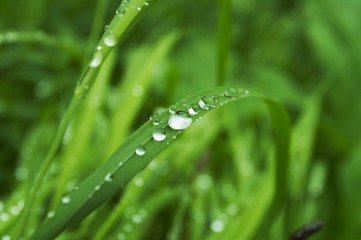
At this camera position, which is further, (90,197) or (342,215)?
(342,215)

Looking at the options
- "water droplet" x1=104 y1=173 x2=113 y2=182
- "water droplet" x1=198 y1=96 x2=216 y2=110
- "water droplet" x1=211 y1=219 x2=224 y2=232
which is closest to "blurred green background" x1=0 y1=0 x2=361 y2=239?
"water droplet" x1=211 y1=219 x2=224 y2=232

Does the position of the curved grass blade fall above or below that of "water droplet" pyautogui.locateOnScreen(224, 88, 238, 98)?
below

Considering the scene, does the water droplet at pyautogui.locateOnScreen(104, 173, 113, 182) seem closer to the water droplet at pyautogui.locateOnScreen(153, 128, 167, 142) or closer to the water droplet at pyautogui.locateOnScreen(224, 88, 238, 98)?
the water droplet at pyautogui.locateOnScreen(153, 128, 167, 142)

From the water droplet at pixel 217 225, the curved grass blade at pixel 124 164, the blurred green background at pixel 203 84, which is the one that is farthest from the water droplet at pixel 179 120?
the water droplet at pixel 217 225

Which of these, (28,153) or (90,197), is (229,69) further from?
(90,197)

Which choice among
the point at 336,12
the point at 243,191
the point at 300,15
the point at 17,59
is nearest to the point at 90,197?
the point at 243,191

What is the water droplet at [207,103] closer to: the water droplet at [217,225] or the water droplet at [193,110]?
the water droplet at [193,110]
